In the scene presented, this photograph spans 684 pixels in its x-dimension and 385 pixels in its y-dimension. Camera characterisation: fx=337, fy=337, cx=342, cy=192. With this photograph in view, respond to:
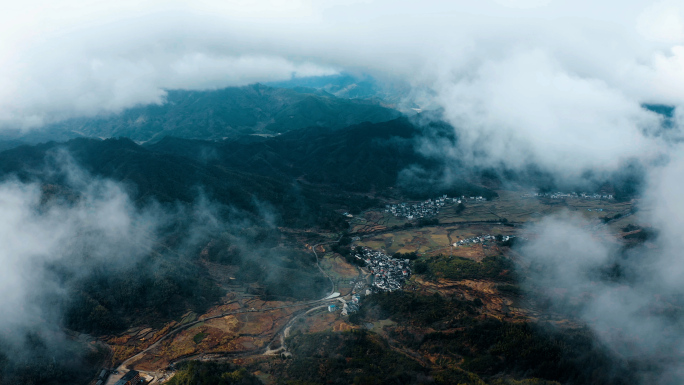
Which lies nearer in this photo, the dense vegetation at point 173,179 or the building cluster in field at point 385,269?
the building cluster in field at point 385,269

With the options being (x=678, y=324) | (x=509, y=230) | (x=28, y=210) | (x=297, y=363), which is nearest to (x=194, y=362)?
(x=297, y=363)

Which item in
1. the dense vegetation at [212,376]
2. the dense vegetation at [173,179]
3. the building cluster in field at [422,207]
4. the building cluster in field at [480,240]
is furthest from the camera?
the building cluster in field at [422,207]

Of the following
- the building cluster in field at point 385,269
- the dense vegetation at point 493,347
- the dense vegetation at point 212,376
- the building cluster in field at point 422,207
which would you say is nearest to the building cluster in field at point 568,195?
the building cluster in field at point 422,207

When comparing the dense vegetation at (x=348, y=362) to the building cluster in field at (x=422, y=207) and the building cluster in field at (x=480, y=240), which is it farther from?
the building cluster in field at (x=422, y=207)

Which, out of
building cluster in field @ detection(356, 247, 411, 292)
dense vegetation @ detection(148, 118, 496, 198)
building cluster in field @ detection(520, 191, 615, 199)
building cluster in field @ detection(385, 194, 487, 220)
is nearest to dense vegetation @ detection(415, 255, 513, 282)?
building cluster in field @ detection(356, 247, 411, 292)

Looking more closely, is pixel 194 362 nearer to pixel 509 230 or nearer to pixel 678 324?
pixel 678 324

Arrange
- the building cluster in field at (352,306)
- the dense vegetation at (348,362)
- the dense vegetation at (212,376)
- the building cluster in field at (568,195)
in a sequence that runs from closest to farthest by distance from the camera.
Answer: the dense vegetation at (212,376)
the dense vegetation at (348,362)
the building cluster in field at (352,306)
the building cluster in field at (568,195)

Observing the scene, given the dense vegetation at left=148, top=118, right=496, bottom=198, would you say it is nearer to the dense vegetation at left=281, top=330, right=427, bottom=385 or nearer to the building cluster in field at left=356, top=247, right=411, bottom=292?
the building cluster in field at left=356, top=247, right=411, bottom=292
